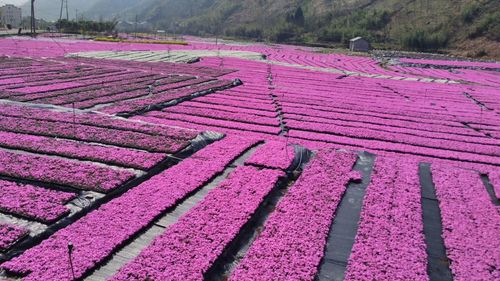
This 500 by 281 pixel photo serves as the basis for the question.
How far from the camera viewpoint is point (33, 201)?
10664 millimetres

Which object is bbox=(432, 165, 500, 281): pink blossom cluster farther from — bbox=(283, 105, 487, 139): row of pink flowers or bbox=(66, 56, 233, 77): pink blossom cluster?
bbox=(66, 56, 233, 77): pink blossom cluster

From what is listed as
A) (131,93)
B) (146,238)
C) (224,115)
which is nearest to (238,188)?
(146,238)

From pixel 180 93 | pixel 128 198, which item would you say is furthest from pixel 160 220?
pixel 180 93

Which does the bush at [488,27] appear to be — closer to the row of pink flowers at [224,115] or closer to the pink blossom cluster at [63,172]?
the row of pink flowers at [224,115]

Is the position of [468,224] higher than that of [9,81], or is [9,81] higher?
[9,81]

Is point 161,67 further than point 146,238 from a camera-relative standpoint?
Yes

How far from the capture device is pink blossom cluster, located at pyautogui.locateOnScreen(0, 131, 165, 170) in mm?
13922

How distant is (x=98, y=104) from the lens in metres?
22.7

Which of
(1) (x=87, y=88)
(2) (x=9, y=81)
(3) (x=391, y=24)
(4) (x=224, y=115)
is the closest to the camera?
(4) (x=224, y=115)

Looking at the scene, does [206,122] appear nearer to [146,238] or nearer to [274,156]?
[274,156]

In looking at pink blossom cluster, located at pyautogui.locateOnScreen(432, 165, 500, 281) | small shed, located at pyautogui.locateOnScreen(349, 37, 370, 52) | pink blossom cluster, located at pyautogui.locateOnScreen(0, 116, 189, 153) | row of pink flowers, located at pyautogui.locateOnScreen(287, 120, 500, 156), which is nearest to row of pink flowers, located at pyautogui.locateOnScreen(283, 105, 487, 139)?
row of pink flowers, located at pyautogui.locateOnScreen(287, 120, 500, 156)

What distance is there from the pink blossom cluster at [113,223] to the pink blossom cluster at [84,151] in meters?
1.13

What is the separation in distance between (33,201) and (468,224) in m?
11.4

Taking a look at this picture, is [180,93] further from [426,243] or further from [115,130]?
[426,243]
